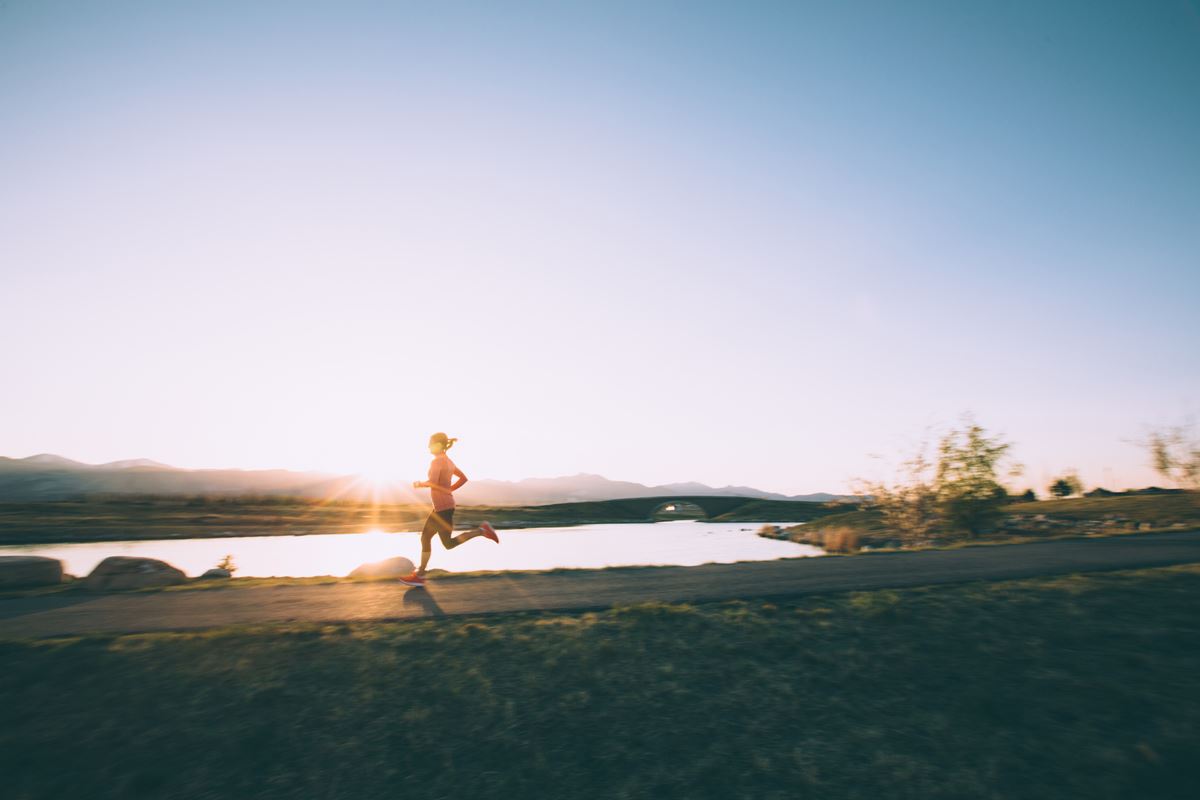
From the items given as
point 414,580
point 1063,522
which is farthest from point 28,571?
point 1063,522

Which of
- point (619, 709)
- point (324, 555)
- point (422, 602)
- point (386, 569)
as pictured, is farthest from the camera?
point (324, 555)

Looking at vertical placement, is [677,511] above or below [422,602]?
below

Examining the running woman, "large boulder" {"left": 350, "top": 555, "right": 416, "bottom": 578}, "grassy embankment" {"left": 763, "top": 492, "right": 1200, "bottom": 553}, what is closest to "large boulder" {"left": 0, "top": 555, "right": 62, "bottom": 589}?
"large boulder" {"left": 350, "top": 555, "right": 416, "bottom": 578}

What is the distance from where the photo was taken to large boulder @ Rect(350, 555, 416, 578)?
12.2 meters

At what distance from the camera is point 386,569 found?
12.5 m

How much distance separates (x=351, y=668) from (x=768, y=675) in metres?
4.57

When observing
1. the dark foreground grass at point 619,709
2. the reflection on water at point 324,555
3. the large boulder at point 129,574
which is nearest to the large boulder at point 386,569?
the large boulder at point 129,574

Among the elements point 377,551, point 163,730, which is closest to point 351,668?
point 163,730

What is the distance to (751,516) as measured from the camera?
106 metres

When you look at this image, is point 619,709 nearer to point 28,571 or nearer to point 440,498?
point 440,498

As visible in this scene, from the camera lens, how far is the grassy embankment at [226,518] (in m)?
46.8

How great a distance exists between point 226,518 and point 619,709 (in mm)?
69685

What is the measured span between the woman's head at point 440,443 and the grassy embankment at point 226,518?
39691mm

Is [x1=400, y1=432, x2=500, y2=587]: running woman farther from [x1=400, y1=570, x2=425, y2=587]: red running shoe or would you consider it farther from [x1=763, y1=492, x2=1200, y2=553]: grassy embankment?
[x1=763, y1=492, x2=1200, y2=553]: grassy embankment
